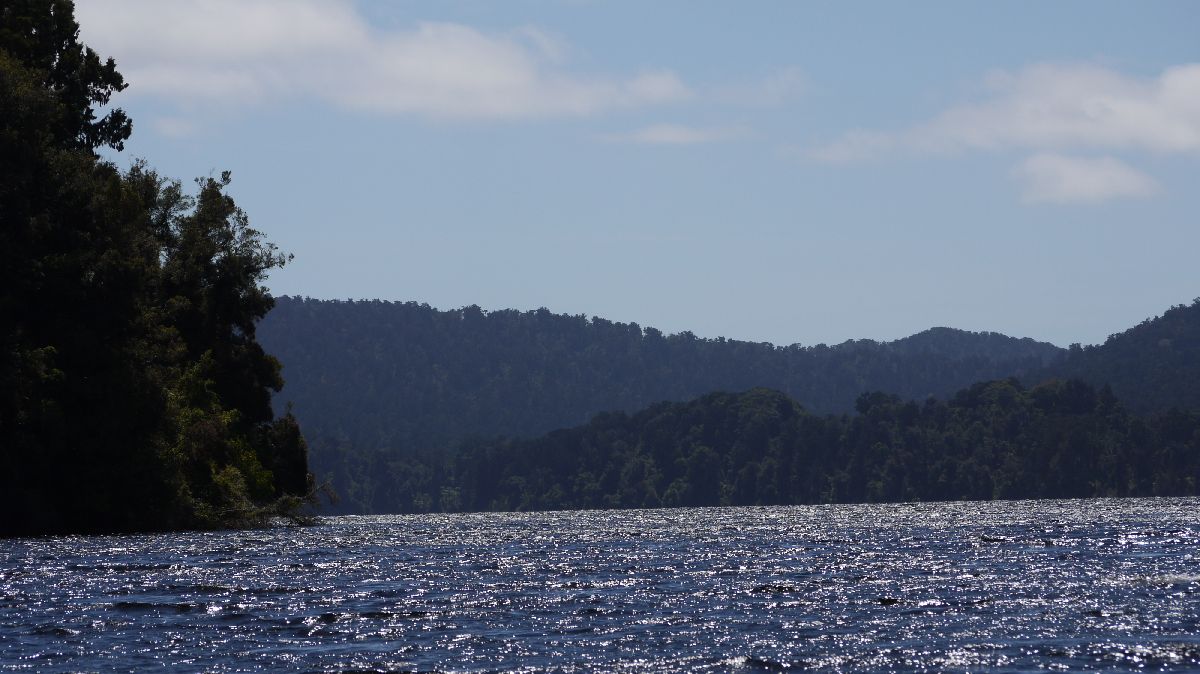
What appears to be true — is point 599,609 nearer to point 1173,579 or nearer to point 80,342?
point 1173,579

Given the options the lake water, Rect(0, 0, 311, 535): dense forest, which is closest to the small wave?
the lake water

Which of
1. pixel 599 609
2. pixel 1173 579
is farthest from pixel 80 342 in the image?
pixel 1173 579

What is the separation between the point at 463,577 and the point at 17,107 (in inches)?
1218

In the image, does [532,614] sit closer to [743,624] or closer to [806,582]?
[743,624]

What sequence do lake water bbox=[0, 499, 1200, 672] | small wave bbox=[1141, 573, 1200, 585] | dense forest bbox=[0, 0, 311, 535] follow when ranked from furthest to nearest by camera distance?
dense forest bbox=[0, 0, 311, 535] < small wave bbox=[1141, 573, 1200, 585] < lake water bbox=[0, 499, 1200, 672]

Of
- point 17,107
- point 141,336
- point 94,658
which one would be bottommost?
point 94,658

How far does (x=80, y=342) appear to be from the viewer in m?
60.2

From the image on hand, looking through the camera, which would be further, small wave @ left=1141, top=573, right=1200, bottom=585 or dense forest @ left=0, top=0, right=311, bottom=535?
dense forest @ left=0, top=0, right=311, bottom=535

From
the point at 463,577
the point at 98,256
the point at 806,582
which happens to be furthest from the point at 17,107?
the point at 806,582

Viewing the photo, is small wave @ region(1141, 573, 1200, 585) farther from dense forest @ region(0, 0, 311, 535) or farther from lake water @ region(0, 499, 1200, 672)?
dense forest @ region(0, 0, 311, 535)

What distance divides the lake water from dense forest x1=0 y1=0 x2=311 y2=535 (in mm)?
6951

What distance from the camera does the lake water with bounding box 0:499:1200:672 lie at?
23.1 meters

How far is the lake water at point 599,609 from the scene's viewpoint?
23.1m

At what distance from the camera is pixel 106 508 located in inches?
2506
